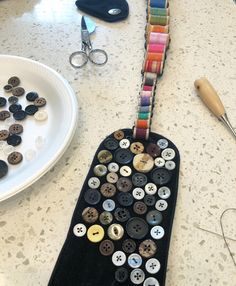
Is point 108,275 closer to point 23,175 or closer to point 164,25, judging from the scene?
point 23,175

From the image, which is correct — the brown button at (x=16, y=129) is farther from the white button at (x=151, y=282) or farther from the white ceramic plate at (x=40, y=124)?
the white button at (x=151, y=282)

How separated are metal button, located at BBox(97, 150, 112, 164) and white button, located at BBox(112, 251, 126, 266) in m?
0.13

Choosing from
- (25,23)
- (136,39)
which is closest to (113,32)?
(136,39)

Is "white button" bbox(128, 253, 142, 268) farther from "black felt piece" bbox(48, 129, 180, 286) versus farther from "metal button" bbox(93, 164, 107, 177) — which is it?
"metal button" bbox(93, 164, 107, 177)

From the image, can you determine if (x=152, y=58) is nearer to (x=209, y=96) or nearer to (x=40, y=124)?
(x=209, y=96)

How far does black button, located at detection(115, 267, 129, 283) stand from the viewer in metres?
0.38

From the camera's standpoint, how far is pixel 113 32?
671 mm

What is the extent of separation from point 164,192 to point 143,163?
0.05 meters

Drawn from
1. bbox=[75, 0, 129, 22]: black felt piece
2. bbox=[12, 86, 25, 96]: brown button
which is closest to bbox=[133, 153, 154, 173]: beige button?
bbox=[12, 86, 25, 96]: brown button

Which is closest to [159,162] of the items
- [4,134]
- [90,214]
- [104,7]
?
[90,214]

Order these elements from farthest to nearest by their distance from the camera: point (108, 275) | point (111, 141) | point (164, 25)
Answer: point (164, 25) < point (111, 141) < point (108, 275)

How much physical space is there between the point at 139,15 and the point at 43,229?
486mm

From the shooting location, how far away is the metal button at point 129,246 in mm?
398

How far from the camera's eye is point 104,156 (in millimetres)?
480
